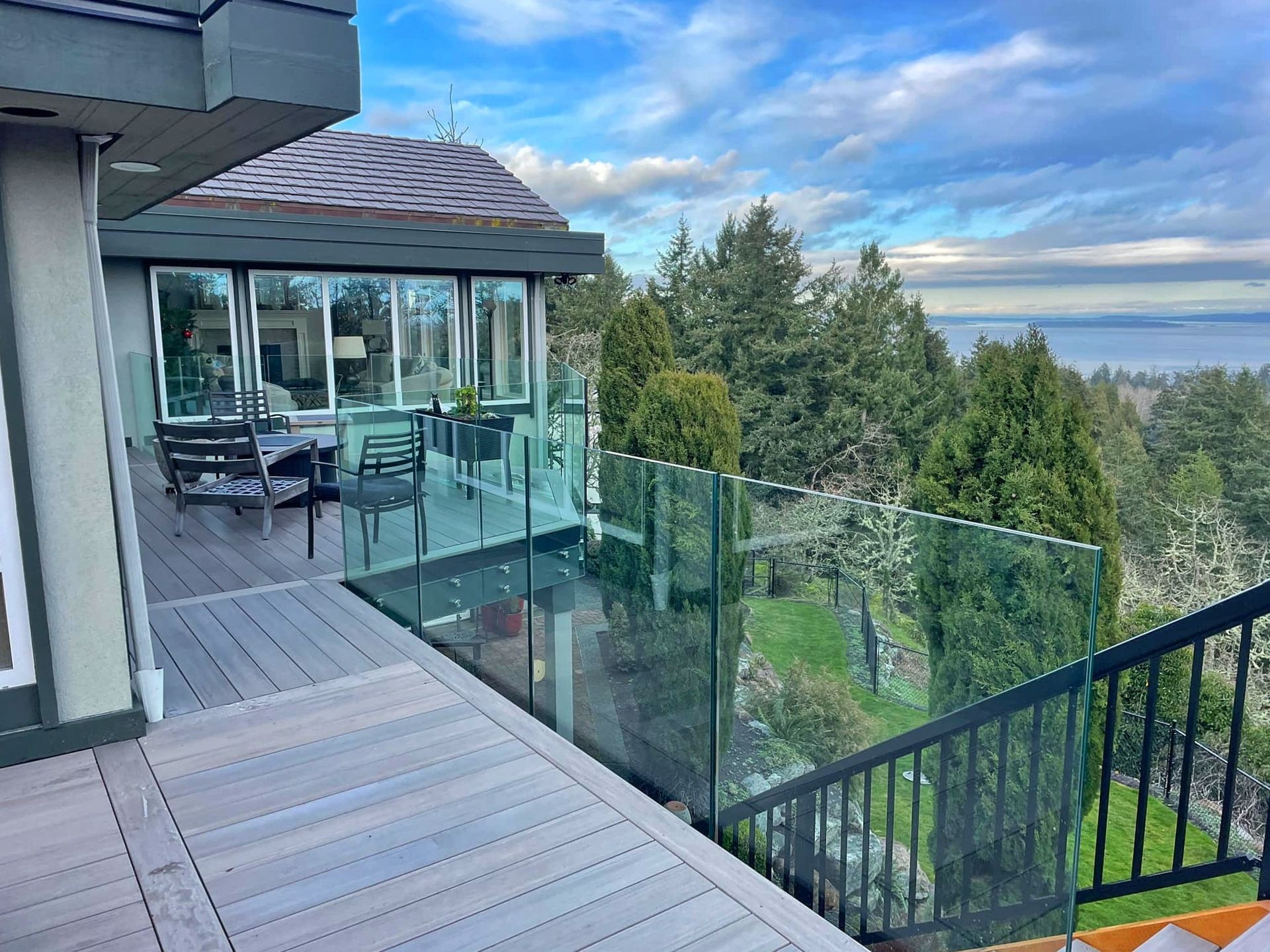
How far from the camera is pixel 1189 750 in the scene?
105 inches

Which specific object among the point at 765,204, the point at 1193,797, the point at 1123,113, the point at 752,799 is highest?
the point at 1123,113

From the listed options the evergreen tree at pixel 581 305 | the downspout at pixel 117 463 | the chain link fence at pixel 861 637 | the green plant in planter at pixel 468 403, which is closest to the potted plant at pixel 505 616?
the downspout at pixel 117 463

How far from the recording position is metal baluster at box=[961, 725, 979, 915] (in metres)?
2.17

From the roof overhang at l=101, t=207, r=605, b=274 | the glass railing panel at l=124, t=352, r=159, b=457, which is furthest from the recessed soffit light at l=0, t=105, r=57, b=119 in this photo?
the glass railing panel at l=124, t=352, r=159, b=457

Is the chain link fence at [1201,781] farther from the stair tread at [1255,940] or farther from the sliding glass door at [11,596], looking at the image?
the sliding glass door at [11,596]

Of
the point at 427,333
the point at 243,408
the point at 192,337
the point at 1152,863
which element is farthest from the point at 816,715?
the point at 427,333

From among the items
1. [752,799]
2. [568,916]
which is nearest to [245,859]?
[568,916]

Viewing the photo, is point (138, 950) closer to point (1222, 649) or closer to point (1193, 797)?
point (1193, 797)

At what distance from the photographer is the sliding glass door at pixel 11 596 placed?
116 inches

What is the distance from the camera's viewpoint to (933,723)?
7.52 feet

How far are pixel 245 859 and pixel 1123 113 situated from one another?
45.1m

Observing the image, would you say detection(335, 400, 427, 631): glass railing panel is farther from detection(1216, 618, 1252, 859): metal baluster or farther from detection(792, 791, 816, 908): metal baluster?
detection(1216, 618, 1252, 859): metal baluster

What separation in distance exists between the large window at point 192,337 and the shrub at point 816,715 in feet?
29.8

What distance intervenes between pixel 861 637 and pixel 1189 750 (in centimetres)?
114
